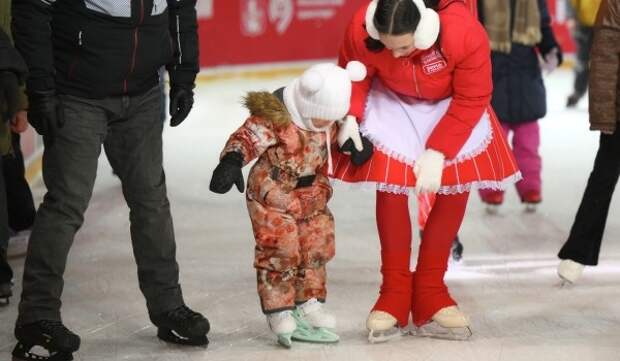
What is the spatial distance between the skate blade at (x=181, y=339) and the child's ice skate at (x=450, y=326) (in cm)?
71

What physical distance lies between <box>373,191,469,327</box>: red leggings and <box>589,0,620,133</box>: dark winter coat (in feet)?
2.27

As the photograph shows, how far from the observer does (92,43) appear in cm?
374

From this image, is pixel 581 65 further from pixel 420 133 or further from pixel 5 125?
pixel 5 125

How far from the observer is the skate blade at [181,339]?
414 centimetres

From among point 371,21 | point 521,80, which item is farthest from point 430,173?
point 521,80

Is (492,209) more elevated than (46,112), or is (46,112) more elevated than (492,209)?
(46,112)

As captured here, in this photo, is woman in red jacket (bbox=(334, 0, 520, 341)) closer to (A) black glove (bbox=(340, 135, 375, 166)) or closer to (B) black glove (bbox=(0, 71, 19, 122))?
(A) black glove (bbox=(340, 135, 375, 166))

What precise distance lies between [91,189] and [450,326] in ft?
4.08

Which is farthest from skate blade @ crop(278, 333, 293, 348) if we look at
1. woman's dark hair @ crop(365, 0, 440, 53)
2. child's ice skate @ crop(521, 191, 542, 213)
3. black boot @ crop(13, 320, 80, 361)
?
child's ice skate @ crop(521, 191, 542, 213)

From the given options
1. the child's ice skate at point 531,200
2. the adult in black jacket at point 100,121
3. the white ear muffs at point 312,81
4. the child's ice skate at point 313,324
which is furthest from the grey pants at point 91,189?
the child's ice skate at point 531,200

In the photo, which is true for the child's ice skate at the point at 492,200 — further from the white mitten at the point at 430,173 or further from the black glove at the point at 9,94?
the black glove at the point at 9,94

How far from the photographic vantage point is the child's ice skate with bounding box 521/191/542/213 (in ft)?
20.1

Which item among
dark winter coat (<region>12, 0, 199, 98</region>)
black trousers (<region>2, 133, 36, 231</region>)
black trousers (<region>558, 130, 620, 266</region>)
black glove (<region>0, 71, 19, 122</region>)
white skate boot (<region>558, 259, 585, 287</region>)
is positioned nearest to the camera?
dark winter coat (<region>12, 0, 199, 98</region>)

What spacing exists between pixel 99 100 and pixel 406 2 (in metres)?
0.97
